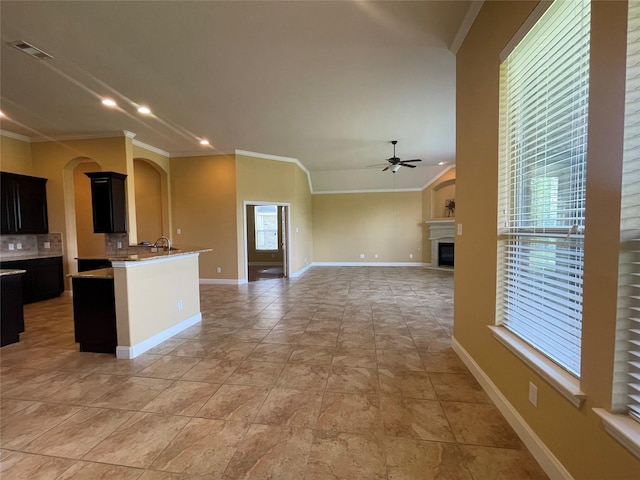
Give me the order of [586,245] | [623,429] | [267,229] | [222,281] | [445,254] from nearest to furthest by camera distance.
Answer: [623,429] → [586,245] → [222,281] → [445,254] → [267,229]

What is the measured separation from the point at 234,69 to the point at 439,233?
751 centimetres

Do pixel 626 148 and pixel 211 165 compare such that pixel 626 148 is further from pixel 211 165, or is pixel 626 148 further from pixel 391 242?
pixel 391 242

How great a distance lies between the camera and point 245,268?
261 inches

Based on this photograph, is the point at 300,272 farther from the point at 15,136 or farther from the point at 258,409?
the point at 15,136

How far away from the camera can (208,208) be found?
648cm

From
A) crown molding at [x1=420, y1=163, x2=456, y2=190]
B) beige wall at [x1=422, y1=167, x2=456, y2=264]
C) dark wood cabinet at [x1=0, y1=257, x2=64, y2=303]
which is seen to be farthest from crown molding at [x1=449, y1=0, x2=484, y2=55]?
dark wood cabinet at [x1=0, y1=257, x2=64, y2=303]

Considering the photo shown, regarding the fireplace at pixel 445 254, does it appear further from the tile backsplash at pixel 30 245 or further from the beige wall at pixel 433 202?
the tile backsplash at pixel 30 245

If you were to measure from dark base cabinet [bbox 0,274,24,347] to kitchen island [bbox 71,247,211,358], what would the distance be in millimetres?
947

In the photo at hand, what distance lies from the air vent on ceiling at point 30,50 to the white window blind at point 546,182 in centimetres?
410

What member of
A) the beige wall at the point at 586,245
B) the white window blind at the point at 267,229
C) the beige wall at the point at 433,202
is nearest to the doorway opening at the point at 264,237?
the white window blind at the point at 267,229

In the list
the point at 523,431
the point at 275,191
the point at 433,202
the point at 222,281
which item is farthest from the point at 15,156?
the point at 433,202

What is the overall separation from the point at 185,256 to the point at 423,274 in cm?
622

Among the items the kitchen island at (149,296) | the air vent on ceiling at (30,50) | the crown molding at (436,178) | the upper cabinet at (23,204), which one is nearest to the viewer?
the air vent on ceiling at (30,50)

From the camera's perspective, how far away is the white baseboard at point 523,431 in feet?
4.50
